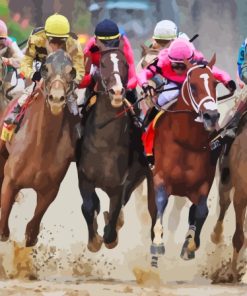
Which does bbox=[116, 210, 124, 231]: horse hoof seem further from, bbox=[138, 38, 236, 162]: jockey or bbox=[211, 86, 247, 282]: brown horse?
bbox=[138, 38, 236, 162]: jockey

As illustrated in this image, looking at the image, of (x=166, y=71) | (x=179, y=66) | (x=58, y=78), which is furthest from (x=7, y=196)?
(x=179, y=66)

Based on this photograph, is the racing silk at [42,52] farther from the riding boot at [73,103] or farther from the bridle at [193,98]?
the bridle at [193,98]

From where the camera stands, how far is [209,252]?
34.3 feet

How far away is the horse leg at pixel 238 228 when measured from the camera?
1006cm

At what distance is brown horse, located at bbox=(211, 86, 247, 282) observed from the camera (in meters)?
9.91

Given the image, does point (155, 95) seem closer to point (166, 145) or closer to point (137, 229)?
point (166, 145)

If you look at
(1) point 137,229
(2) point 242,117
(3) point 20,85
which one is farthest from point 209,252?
(3) point 20,85

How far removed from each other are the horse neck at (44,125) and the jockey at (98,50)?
1.20 feet

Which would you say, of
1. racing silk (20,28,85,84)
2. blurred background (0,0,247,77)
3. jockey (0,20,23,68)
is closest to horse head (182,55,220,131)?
racing silk (20,28,85,84)

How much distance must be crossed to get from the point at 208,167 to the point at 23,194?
170 centimetres

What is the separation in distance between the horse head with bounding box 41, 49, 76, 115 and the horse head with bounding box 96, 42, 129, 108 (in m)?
0.29

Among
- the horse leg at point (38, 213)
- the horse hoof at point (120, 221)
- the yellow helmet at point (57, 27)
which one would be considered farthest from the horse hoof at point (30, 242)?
the yellow helmet at point (57, 27)

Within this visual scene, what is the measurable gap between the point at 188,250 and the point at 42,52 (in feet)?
7.47

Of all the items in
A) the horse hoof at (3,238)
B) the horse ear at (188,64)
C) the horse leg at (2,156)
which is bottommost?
the horse hoof at (3,238)
